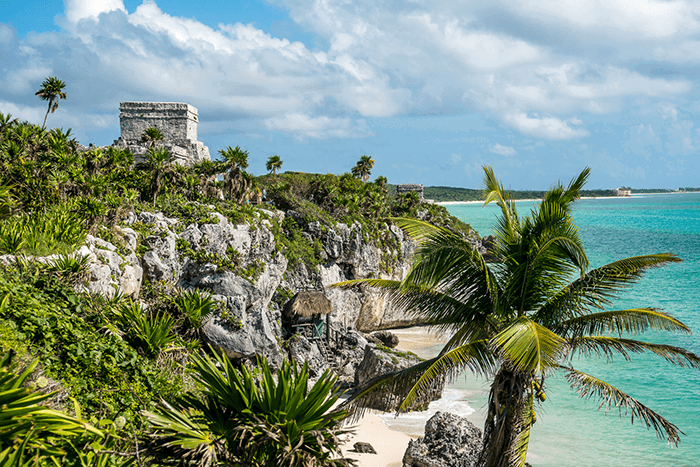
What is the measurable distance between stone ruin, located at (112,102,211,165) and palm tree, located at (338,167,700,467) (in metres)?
25.3

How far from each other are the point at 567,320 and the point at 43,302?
363 inches

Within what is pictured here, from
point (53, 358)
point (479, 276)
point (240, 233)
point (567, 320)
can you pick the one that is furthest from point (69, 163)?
point (567, 320)

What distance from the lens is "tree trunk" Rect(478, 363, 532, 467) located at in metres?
7.71

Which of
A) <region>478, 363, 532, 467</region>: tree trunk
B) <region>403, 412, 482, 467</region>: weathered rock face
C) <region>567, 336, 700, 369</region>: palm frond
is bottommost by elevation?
<region>403, 412, 482, 467</region>: weathered rock face

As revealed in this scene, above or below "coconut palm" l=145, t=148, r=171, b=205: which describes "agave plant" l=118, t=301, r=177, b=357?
below

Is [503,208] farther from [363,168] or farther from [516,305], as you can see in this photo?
[363,168]

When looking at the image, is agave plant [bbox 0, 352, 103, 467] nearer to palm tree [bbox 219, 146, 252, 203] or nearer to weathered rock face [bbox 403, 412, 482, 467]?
weathered rock face [bbox 403, 412, 482, 467]

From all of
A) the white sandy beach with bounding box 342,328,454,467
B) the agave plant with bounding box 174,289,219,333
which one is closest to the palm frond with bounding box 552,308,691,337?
the white sandy beach with bounding box 342,328,454,467

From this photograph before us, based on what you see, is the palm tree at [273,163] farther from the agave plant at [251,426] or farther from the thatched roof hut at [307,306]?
the agave plant at [251,426]

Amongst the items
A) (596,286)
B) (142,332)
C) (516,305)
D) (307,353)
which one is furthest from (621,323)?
(307,353)

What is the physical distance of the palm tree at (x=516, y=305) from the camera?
7.46 m

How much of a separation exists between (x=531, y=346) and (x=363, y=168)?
43071mm

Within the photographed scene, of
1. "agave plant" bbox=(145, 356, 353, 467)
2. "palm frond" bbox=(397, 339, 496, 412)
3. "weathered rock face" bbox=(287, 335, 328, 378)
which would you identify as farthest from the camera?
"weathered rock face" bbox=(287, 335, 328, 378)

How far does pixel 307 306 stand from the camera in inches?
874
